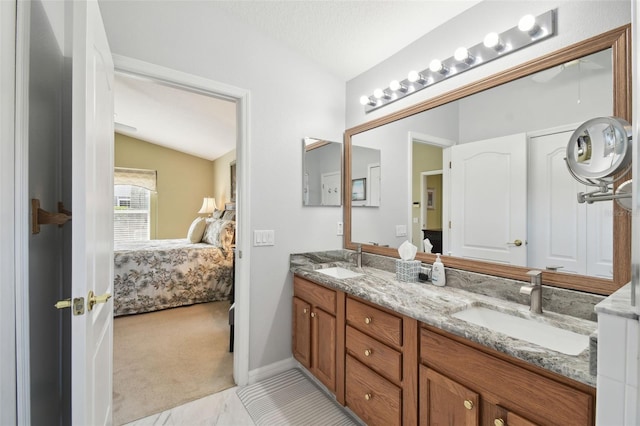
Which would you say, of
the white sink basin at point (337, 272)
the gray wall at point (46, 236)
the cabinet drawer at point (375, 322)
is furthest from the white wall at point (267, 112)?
the cabinet drawer at point (375, 322)

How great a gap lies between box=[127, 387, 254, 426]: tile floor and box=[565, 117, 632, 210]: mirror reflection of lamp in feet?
6.60

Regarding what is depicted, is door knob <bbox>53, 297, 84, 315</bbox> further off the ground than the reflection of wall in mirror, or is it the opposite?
the reflection of wall in mirror

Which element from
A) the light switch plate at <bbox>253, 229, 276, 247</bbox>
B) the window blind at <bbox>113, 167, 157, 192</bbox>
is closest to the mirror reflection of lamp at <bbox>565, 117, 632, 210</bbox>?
the light switch plate at <bbox>253, 229, 276, 247</bbox>

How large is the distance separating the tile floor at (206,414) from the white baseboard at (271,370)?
0.64ft

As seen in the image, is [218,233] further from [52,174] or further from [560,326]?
[560,326]

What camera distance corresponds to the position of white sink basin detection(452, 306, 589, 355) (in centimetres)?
108

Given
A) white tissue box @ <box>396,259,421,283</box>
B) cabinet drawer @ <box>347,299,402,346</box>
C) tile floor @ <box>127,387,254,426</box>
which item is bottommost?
tile floor @ <box>127,387,254,426</box>

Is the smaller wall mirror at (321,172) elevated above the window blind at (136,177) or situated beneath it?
situated beneath

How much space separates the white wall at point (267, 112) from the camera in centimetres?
→ 175

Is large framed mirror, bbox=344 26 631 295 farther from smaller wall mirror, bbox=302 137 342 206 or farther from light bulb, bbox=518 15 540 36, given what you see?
smaller wall mirror, bbox=302 137 342 206

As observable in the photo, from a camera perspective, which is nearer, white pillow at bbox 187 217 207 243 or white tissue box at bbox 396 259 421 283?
white tissue box at bbox 396 259 421 283

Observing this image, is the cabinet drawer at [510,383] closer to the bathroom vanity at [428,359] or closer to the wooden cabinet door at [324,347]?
the bathroom vanity at [428,359]

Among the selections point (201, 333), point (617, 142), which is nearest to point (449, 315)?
point (617, 142)

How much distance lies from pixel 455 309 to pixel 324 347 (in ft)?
3.04
